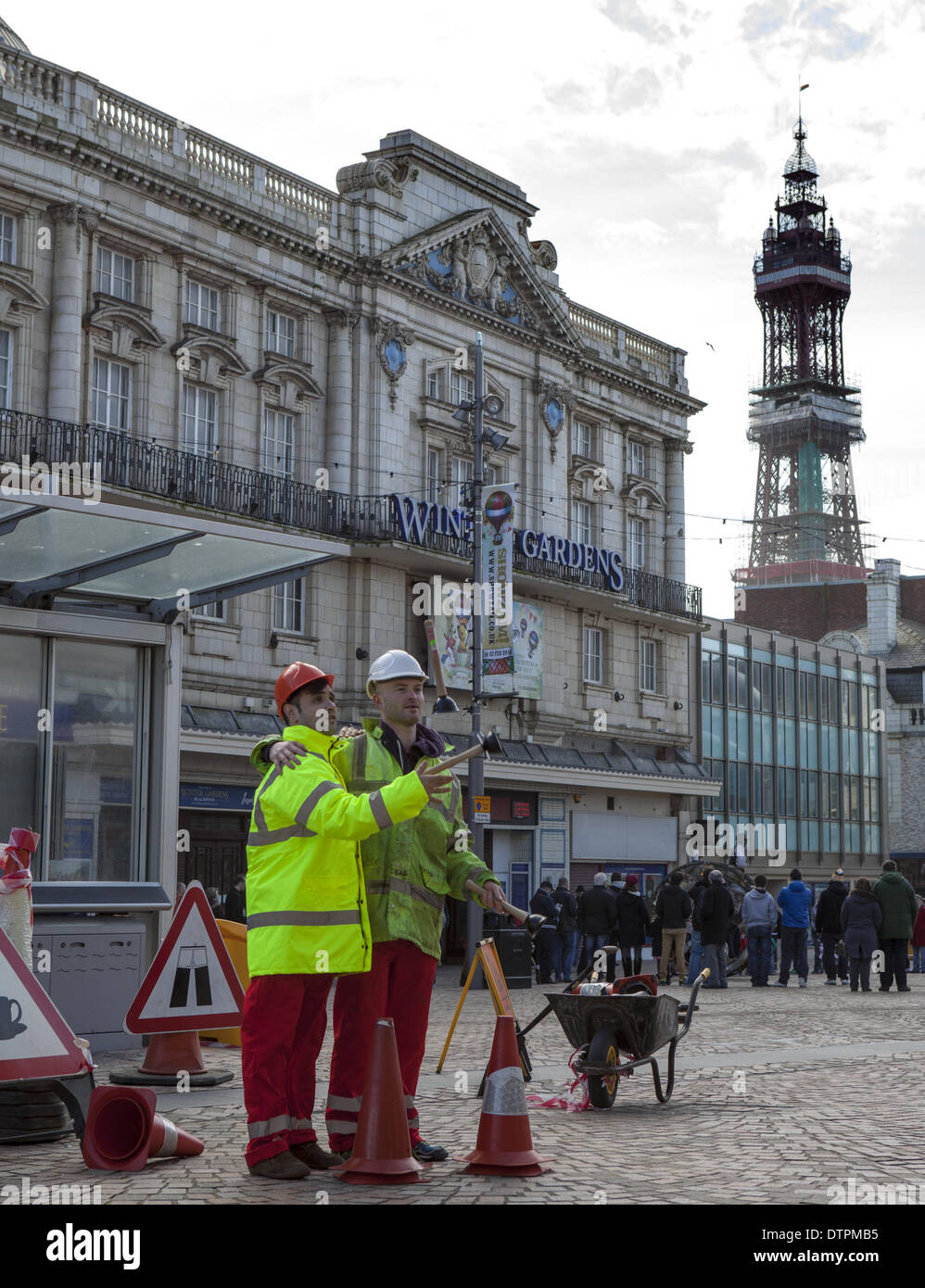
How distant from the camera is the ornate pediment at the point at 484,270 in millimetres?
33281

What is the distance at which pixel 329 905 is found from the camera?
6.55 metres

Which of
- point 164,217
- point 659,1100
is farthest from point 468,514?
point 659,1100

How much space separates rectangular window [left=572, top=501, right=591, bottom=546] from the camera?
37.8m

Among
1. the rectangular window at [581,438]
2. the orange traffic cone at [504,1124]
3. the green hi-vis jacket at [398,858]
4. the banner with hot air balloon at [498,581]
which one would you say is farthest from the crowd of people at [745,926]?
the green hi-vis jacket at [398,858]

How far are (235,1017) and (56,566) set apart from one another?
3.87 m

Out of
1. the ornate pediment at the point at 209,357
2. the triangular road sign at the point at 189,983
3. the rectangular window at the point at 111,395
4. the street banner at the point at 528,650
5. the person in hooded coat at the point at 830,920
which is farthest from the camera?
the street banner at the point at 528,650

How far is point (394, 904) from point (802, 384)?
112 meters

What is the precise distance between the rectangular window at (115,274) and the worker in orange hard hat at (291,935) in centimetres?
2173

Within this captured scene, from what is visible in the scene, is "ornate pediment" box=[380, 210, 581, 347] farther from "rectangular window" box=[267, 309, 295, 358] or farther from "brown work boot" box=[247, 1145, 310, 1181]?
"brown work boot" box=[247, 1145, 310, 1181]

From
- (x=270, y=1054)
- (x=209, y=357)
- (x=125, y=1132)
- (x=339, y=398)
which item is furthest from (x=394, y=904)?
(x=339, y=398)

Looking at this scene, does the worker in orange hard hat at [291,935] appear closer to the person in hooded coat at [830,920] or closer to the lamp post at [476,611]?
the lamp post at [476,611]

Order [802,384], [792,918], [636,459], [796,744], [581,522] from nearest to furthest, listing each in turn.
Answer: [792,918] → [581,522] → [636,459] → [796,744] → [802,384]

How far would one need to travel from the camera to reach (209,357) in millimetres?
28906

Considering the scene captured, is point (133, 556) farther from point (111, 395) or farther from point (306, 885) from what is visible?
point (111, 395)
